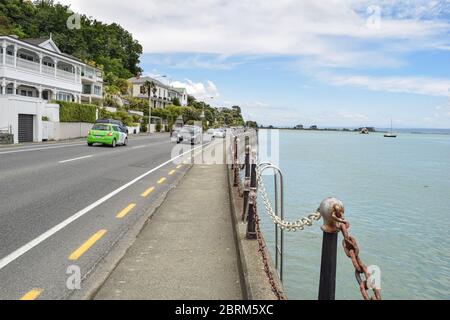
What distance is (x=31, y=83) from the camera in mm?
43781

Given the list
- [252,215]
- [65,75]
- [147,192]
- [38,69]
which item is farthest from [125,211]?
[65,75]

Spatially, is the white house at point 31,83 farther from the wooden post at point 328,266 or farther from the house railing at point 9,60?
the wooden post at point 328,266

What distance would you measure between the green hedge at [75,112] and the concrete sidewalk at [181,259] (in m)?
30.2

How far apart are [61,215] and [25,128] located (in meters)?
25.6

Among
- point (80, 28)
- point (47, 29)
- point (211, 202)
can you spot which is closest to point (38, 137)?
point (211, 202)

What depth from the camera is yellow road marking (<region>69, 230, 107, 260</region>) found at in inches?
238

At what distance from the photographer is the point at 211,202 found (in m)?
10.6

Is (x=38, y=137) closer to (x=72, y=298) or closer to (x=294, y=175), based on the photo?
(x=294, y=175)

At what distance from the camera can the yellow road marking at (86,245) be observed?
6.05 metres

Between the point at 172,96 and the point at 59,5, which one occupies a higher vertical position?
the point at 59,5

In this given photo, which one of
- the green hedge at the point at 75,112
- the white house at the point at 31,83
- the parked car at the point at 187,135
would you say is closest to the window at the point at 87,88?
the white house at the point at 31,83

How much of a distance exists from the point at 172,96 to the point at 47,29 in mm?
46298

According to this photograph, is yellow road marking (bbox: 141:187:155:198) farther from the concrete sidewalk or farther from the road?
the concrete sidewalk

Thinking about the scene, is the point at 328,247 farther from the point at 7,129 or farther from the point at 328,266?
the point at 7,129
